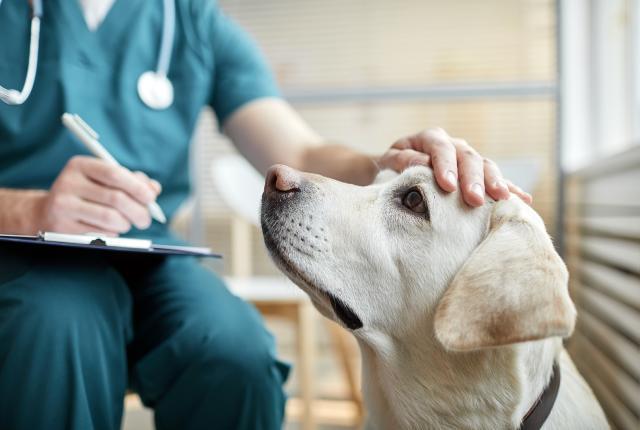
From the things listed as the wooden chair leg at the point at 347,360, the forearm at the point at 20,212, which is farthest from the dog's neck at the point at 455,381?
the wooden chair leg at the point at 347,360

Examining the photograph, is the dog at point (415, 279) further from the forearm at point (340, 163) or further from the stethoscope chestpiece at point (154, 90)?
the stethoscope chestpiece at point (154, 90)

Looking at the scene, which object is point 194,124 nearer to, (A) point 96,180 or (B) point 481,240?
(A) point 96,180

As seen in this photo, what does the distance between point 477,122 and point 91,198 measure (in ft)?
7.35

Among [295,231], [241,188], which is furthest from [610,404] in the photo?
[241,188]

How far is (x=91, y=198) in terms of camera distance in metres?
0.83

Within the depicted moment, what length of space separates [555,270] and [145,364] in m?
0.61

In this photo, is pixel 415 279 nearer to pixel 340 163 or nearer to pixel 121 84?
pixel 340 163

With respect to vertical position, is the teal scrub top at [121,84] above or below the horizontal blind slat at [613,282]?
above

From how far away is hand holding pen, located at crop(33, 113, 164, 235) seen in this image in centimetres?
81

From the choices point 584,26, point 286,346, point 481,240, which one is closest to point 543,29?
point 584,26

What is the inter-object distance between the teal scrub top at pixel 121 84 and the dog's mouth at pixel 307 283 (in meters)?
0.35

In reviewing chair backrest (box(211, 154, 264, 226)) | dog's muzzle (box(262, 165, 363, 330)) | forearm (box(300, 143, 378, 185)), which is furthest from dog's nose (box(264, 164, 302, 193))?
chair backrest (box(211, 154, 264, 226))

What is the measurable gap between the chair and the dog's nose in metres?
0.48

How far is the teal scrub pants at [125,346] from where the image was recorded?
751 mm
